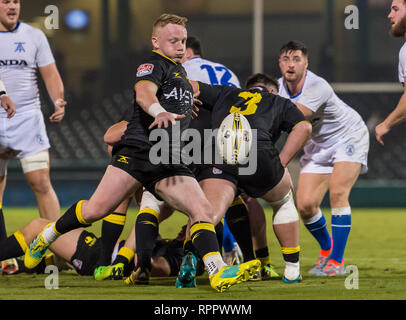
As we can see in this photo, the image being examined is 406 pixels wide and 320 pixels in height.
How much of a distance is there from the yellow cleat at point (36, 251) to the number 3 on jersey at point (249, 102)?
147 cm

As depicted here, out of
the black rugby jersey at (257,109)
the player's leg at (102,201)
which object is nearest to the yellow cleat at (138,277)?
the player's leg at (102,201)

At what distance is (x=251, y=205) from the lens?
5.86 m

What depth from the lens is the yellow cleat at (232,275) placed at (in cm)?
425

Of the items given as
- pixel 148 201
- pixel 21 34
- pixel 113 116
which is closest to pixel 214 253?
pixel 148 201

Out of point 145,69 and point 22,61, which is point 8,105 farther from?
point 145,69

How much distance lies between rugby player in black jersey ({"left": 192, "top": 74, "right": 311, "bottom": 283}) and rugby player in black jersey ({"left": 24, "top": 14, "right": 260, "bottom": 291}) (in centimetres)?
34

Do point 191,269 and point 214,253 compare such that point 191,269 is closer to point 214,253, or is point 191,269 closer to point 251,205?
point 214,253

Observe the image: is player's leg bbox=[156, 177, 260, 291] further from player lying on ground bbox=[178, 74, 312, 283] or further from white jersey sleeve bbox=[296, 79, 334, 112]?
white jersey sleeve bbox=[296, 79, 334, 112]

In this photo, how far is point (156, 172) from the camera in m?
4.61

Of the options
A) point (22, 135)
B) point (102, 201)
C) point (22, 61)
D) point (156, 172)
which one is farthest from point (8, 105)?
point (156, 172)

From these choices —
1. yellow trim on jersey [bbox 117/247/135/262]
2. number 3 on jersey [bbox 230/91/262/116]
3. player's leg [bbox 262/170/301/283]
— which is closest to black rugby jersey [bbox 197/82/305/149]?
number 3 on jersey [bbox 230/91/262/116]

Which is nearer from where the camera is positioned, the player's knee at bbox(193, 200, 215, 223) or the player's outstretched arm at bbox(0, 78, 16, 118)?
the player's knee at bbox(193, 200, 215, 223)

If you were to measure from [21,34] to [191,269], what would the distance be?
2746mm

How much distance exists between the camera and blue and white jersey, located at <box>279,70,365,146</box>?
6.13 m
